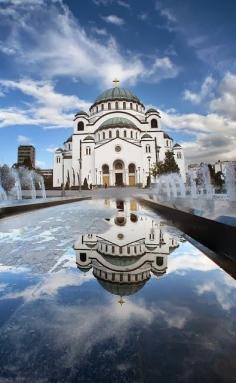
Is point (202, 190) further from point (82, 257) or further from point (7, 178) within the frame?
point (7, 178)

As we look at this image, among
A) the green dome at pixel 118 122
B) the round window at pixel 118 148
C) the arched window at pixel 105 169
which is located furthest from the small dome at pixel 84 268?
the green dome at pixel 118 122

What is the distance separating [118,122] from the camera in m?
47.9

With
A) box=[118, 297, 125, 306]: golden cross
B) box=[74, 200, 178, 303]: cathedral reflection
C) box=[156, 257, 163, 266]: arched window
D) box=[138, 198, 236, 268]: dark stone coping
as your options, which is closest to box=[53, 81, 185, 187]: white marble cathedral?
box=[138, 198, 236, 268]: dark stone coping

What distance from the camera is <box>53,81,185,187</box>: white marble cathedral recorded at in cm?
4609

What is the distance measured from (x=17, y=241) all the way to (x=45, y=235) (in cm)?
54

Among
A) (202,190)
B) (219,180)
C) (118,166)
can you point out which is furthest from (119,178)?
(202,190)

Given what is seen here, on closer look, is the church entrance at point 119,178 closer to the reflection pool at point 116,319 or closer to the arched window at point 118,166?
the arched window at point 118,166

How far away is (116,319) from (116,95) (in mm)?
55859

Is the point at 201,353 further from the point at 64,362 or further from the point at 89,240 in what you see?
the point at 89,240

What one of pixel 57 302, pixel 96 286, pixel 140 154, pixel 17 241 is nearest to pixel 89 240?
pixel 17 241

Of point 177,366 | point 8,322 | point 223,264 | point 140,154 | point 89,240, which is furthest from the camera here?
point 140,154

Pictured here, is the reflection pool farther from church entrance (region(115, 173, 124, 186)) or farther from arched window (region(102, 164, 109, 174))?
church entrance (region(115, 173, 124, 186))

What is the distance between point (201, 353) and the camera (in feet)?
3.67

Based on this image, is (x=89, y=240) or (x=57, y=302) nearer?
(x=57, y=302)
